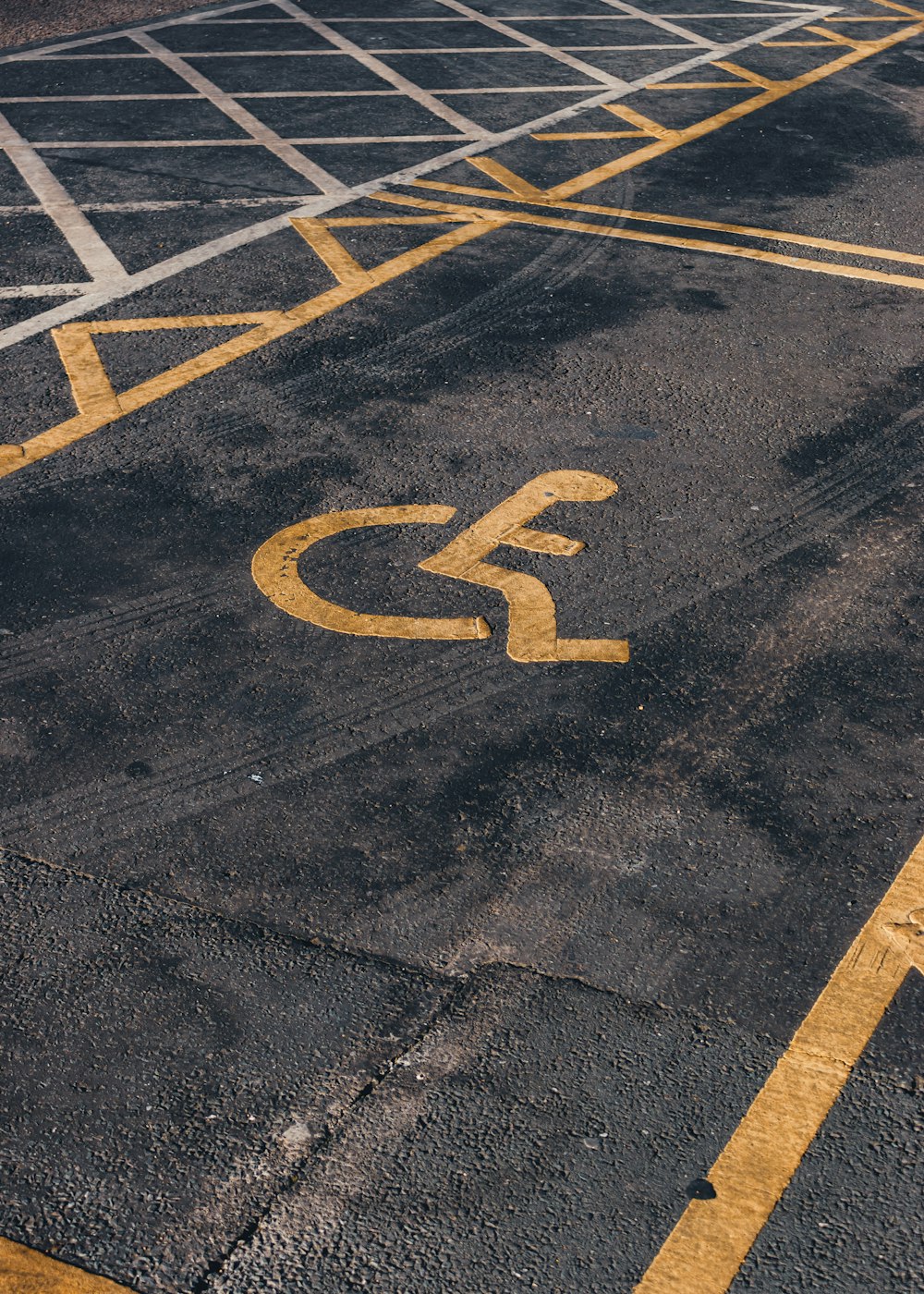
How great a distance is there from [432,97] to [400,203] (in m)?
3.22

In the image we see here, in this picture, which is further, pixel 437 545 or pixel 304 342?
pixel 304 342

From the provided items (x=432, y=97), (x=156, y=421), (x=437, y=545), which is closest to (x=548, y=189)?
(x=432, y=97)

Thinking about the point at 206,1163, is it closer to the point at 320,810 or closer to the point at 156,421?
the point at 320,810

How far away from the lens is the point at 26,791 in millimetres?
4820

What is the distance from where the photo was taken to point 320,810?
473 cm

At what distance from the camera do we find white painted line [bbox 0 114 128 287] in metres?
9.13

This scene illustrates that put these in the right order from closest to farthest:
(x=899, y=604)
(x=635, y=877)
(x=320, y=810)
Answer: (x=635, y=877)
(x=320, y=810)
(x=899, y=604)

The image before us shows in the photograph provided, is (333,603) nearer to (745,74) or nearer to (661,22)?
(745,74)

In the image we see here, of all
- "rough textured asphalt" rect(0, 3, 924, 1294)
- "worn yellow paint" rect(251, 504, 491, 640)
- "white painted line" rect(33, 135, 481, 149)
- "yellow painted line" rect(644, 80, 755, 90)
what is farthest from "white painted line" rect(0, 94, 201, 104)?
"worn yellow paint" rect(251, 504, 491, 640)

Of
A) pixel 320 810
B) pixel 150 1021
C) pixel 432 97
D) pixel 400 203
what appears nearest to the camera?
pixel 150 1021

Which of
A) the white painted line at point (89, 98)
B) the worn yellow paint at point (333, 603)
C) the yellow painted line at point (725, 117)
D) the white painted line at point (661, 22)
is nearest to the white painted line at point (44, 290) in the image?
the worn yellow paint at point (333, 603)

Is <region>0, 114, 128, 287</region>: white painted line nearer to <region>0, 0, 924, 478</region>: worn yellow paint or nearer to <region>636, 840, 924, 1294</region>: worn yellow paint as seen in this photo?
<region>0, 0, 924, 478</region>: worn yellow paint

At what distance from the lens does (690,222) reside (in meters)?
9.93

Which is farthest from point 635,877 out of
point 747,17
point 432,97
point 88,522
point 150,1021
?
point 747,17
